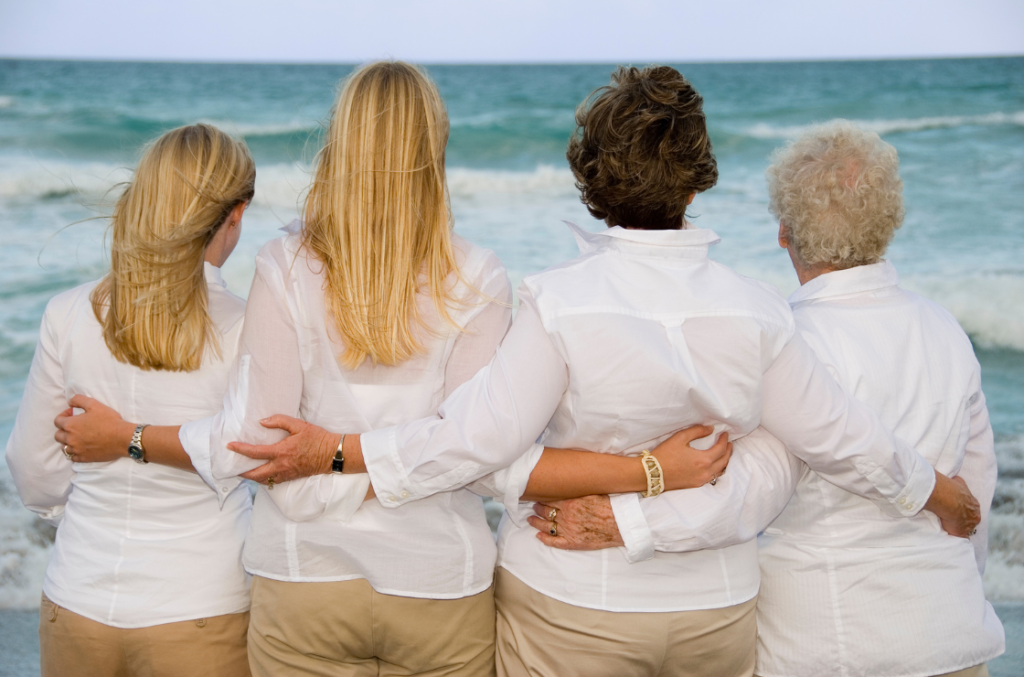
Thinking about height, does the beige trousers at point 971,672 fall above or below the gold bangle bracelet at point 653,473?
below

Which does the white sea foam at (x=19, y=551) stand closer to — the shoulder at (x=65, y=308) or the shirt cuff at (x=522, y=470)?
the shoulder at (x=65, y=308)

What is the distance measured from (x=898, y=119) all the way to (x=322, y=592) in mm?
15952

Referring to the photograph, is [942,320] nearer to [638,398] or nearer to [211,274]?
[638,398]

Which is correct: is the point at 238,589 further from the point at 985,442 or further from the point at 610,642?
the point at 985,442

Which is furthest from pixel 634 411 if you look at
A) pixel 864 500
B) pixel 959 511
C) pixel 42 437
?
pixel 42 437

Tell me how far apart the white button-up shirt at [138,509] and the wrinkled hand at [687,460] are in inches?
35.6

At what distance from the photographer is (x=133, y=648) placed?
1831 mm

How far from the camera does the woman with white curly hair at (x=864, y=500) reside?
177 cm

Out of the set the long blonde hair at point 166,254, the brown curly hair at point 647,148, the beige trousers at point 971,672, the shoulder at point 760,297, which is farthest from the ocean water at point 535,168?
the beige trousers at point 971,672

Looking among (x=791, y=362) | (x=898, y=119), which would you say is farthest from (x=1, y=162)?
(x=898, y=119)

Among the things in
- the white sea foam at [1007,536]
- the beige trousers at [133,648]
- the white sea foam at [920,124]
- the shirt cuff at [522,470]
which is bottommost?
the white sea foam at [1007,536]

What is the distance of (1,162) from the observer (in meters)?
11.4

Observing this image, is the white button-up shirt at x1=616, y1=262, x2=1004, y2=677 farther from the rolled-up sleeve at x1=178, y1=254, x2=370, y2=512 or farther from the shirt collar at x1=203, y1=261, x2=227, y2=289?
the shirt collar at x1=203, y1=261, x2=227, y2=289

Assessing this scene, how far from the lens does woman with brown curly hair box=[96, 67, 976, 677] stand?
150 cm
